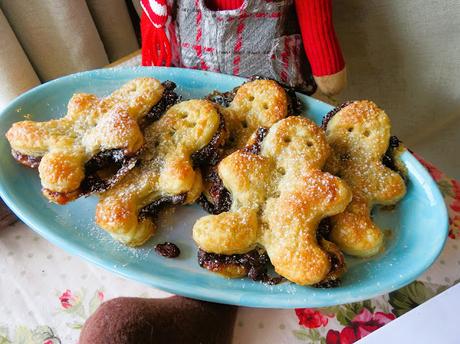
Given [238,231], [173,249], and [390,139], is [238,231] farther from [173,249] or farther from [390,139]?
[390,139]

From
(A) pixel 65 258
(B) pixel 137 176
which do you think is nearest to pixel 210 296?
(B) pixel 137 176

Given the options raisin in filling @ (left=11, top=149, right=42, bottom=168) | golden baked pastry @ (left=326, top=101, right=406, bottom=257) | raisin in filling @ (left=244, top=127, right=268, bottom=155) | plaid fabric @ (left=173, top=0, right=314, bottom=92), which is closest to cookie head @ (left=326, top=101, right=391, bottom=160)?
golden baked pastry @ (left=326, top=101, right=406, bottom=257)

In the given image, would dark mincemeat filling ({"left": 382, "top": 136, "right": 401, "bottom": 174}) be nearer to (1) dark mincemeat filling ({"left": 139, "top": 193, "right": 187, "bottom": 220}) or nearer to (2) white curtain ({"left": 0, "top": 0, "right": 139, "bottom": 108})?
(1) dark mincemeat filling ({"left": 139, "top": 193, "right": 187, "bottom": 220})

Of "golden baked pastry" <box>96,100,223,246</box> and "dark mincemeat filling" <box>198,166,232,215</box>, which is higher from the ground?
"golden baked pastry" <box>96,100,223,246</box>

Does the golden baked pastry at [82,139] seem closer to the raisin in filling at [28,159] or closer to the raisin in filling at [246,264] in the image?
the raisin in filling at [28,159]

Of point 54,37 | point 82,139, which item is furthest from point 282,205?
point 54,37

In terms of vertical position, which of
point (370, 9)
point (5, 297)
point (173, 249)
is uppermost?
point (370, 9)
